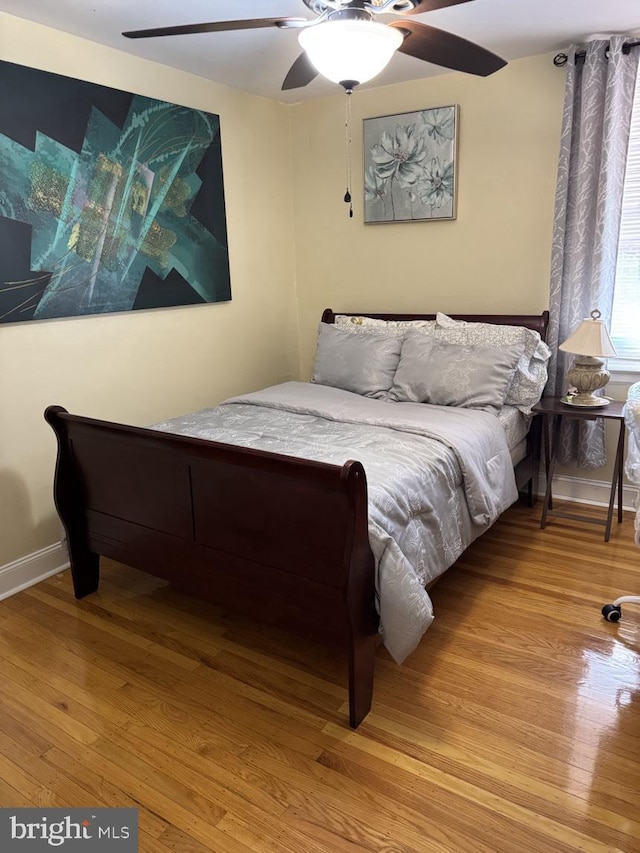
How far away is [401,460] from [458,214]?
6.46 ft

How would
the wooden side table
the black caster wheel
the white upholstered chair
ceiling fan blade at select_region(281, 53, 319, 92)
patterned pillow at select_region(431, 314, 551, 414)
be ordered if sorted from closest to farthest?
the white upholstered chair → ceiling fan blade at select_region(281, 53, 319, 92) → the black caster wheel → the wooden side table → patterned pillow at select_region(431, 314, 551, 414)

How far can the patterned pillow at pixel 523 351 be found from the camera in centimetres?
312

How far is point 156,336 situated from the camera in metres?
3.34

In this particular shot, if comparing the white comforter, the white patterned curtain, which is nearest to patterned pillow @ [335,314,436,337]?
the white comforter

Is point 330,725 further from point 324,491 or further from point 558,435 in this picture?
point 558,435

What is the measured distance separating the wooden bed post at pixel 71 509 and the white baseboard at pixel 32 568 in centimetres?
32

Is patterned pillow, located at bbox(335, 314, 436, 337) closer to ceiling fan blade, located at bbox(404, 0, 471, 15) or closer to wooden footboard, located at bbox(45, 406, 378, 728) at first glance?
wooden footboard, located at bbox(45, 406, 378, 728)

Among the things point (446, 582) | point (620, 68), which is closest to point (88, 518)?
point (446, 582)

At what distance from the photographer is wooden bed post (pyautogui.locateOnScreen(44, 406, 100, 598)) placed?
2537 millimetres

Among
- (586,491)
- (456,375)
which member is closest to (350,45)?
(456,375)

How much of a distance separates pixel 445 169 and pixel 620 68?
981mm
